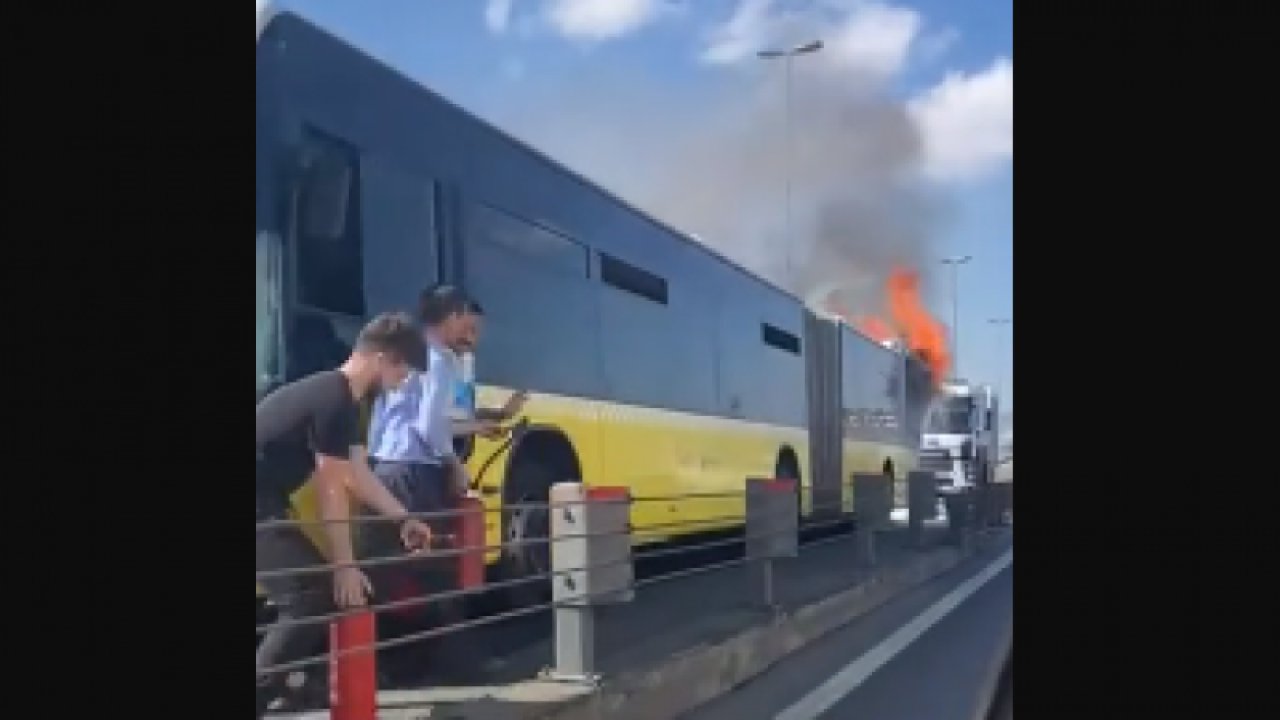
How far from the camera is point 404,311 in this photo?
4.49 m

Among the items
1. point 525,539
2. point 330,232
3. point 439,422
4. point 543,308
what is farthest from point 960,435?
point 330,232

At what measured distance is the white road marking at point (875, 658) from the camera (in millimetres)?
5824

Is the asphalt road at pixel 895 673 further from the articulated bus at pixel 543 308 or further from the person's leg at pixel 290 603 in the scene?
the person's leg at pixel 290 603

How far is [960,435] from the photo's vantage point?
851 centimetres

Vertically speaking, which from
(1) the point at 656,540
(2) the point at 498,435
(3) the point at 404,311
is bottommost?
(1) the point at 656,540

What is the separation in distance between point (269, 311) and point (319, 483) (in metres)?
0.48

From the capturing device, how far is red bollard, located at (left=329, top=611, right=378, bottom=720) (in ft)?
12.6
